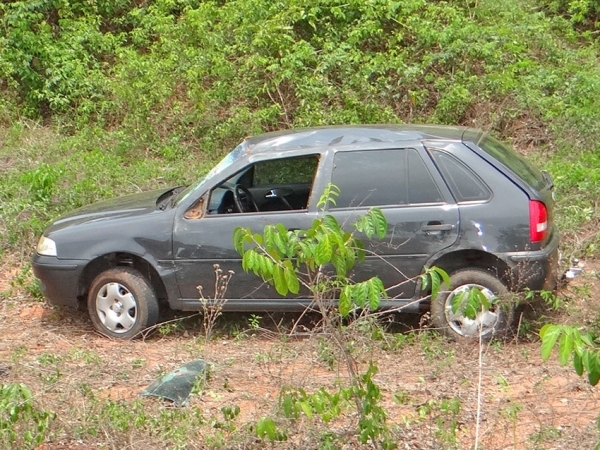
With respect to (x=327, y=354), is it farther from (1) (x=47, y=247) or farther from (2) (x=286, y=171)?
(1) (x=47, y=247)

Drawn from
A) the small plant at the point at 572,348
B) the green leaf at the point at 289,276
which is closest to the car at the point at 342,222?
the green leaf at the point at 289,276

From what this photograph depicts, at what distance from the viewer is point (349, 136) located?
277 inches

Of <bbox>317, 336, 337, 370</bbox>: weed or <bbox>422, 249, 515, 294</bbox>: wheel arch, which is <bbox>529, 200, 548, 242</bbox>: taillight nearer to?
<bbox>422, 249, 515, 294</bbox>: wheel arch

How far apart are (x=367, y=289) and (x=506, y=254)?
280 cm

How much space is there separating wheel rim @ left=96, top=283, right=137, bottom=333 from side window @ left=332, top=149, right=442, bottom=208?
188cm

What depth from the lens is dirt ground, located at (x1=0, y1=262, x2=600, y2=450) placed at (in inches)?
194

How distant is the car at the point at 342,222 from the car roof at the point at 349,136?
0.01m

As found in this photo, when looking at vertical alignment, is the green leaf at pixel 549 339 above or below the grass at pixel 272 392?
above

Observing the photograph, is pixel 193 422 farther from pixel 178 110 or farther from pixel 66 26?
pixel 66 26

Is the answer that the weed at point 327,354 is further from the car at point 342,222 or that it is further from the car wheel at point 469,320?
the car wheel at point 469,320

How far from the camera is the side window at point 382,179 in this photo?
21.9 ft

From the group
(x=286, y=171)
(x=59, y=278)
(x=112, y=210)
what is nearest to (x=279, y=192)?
(x=286, y=171)

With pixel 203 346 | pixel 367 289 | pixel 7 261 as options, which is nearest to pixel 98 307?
pixel 203 346

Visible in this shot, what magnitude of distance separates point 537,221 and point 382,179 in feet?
3.87
